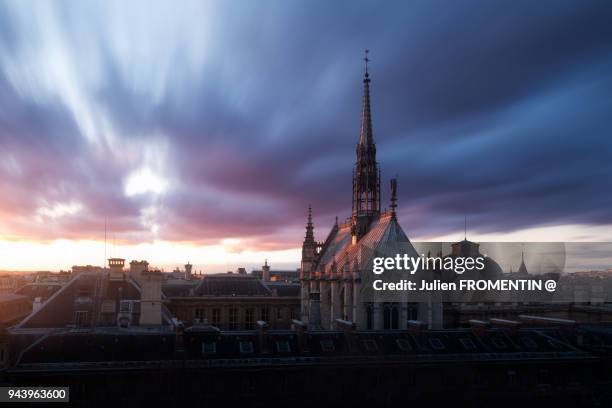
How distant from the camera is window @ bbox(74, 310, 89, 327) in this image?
150 ft

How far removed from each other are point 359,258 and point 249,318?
24.6 metres

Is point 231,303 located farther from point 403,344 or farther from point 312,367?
point 312,367

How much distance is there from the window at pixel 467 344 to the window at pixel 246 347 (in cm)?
1618

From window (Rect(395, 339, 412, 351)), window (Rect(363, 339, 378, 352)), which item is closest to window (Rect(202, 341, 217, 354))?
window (Rect(363, 339, 378, 352))

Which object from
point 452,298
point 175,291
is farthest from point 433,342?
point 175,291

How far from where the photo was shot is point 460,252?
80562mm

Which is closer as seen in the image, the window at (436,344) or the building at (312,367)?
the building at (312,367)

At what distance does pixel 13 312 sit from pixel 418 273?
45703 millimetres

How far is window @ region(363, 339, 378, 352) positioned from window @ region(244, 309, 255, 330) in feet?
126

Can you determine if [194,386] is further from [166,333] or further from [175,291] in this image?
[175,291]

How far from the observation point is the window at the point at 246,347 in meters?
38.5

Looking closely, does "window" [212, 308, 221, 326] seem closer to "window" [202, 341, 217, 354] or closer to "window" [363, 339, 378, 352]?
"window" [202, 341, 217, 354]

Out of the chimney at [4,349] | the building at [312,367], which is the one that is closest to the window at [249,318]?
the building at [312,367]

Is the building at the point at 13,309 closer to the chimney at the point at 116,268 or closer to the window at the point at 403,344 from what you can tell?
the chimney at the point at 116,268
